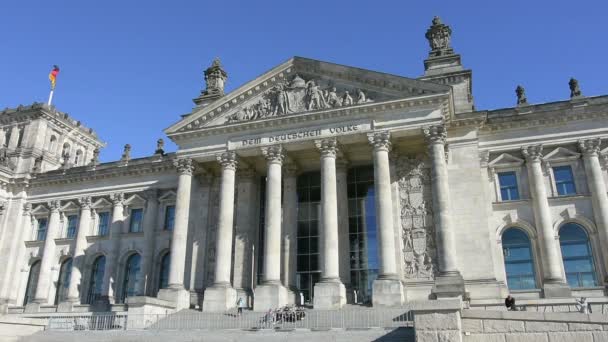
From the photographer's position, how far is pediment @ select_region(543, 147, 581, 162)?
1203 inches

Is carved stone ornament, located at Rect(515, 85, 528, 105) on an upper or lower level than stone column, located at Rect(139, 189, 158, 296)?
upper

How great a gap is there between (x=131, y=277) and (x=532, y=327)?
30.9 m

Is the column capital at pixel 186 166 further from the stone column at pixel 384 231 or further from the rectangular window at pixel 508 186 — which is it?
the rectangular window at pixel 508 186

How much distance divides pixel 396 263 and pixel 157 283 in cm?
1826

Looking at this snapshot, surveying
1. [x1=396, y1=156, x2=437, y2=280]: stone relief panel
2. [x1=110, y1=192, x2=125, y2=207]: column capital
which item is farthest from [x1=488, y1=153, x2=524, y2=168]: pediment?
[x1=110, y1=192, x2=125, y2=207]: column capital

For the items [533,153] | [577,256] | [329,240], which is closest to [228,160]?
[329,240]

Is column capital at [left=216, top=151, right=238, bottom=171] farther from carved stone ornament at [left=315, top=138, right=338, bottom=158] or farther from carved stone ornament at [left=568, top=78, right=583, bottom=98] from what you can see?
carved stone ornament at [left=568, top=78, right=583, bottom=98]

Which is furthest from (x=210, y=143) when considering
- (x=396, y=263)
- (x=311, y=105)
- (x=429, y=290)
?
(x=429, y=290)

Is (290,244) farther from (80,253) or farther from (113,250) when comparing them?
(80,253)

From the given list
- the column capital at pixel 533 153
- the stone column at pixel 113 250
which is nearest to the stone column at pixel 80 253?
the stone column at pixel 113 250

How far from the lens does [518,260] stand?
29.8m

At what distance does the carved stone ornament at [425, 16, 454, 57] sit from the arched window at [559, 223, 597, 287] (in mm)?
13523

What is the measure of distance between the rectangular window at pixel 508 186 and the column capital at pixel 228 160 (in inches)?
652

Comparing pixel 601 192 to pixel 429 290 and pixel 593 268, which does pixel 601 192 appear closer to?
pixel 593 268
